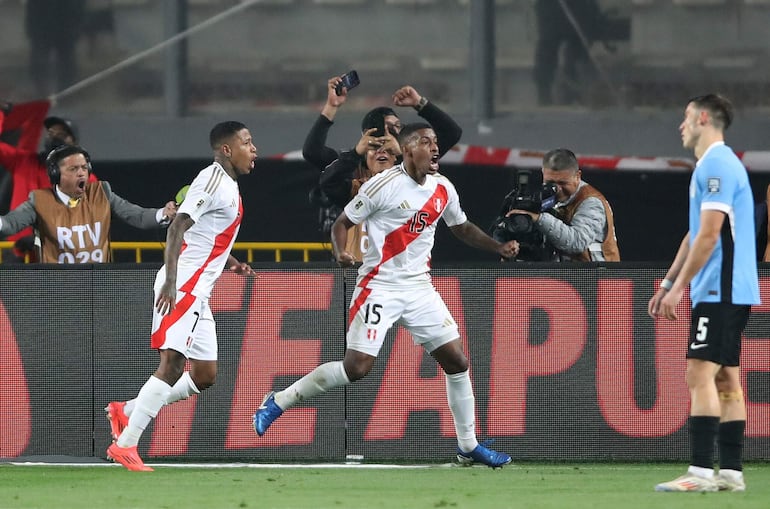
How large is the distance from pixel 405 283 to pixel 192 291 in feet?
4.07

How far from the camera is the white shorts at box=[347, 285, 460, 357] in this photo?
32.7 ft

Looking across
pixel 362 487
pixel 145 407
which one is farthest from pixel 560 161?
pixel 145 407

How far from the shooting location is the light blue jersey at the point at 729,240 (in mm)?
8523

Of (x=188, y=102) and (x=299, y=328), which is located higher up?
(x=188, y=102)

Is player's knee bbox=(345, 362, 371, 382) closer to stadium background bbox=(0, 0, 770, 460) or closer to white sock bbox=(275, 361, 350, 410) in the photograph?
white sock bbox=(275, 361, 350, 410)

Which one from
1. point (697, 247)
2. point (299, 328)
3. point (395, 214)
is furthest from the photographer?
point (299, 328)

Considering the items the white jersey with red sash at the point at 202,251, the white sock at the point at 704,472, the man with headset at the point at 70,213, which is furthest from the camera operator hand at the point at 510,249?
the man with headset at the point at 70,213

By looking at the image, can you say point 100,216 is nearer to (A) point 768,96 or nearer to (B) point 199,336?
(B) point 199,336

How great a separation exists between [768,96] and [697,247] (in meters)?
7.06

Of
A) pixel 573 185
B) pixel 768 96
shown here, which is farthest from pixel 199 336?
pixel 768 96

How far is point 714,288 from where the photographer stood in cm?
860

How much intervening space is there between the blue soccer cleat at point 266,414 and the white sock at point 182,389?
417 millimetres

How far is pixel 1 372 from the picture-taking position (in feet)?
35.7

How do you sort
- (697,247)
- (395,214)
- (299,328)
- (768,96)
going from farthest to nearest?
(768,96)
(299,328)
(395,214)
(697,247)
